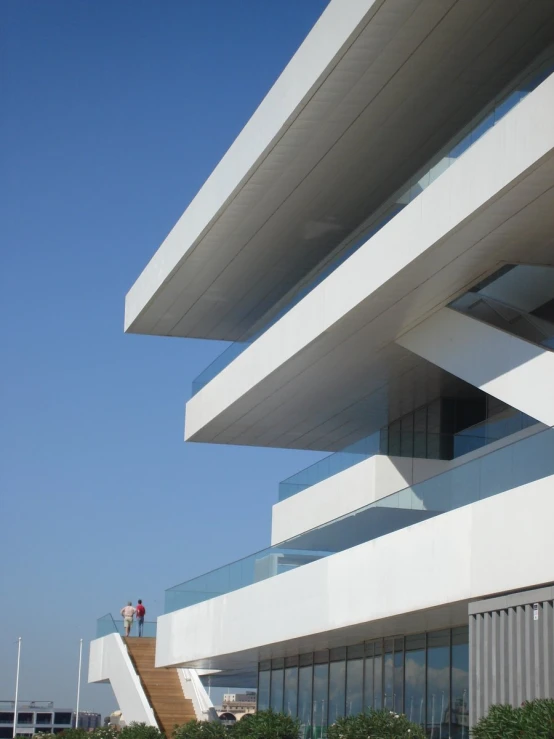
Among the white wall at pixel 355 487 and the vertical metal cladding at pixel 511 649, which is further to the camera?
the white wall at pixel 355 487

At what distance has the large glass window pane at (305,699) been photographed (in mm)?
27531

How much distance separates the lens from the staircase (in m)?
31.9

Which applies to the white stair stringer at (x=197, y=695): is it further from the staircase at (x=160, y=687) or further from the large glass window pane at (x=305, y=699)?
the large glass window pane at (x=305, y=699)

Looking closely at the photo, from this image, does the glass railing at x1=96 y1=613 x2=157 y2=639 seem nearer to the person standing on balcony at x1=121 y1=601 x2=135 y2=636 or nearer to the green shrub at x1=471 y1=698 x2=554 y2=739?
the person standing on balcony at x1=121 y1=601 x2=135 y2=636

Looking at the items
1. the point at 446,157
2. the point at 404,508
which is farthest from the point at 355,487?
the point at 446,157

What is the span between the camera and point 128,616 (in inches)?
1470

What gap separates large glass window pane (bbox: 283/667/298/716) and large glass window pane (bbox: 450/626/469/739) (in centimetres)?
891

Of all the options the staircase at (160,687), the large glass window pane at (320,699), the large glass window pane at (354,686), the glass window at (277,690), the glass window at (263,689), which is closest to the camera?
the large glass window pane at (354,686)

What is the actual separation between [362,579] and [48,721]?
525 ft

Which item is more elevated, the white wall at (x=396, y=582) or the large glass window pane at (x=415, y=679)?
the white wall at (x=396, y=582)

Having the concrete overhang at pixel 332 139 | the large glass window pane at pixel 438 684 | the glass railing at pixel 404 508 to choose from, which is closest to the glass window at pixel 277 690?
the glass railing at pixel 404 508

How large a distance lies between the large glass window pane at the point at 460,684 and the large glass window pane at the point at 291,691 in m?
8.91

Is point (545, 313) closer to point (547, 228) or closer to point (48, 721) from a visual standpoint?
point (547, 228)

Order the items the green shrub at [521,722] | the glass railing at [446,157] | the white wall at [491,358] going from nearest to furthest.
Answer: the green shrub at [521,722], the glass railing at [446,157], the white wall at [491,358]
